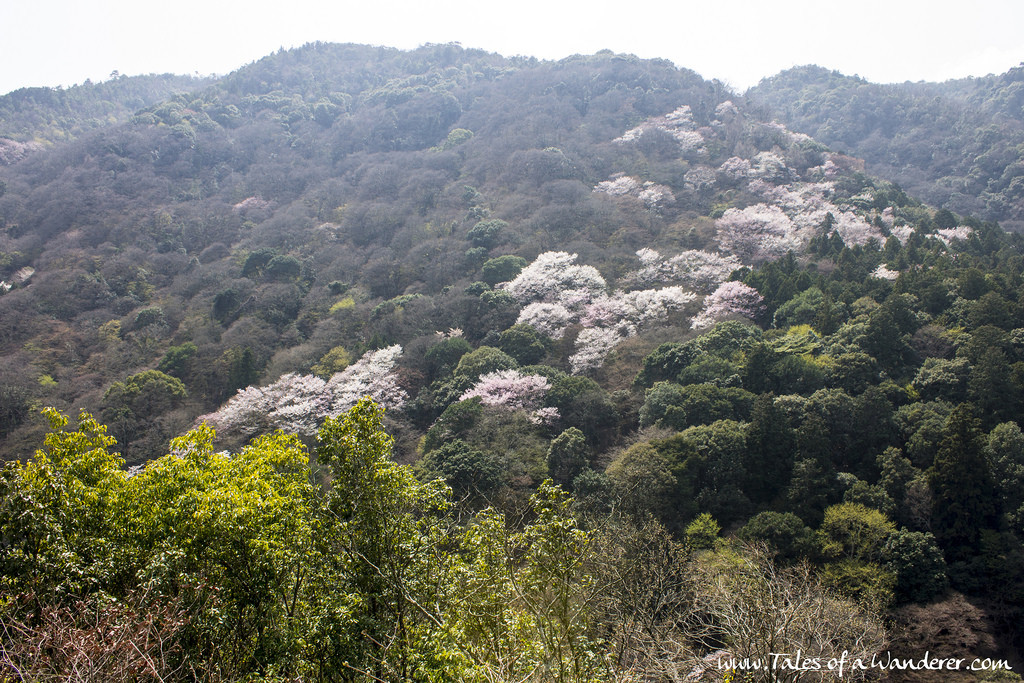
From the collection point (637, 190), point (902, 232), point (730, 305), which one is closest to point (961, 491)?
point (730, 305)

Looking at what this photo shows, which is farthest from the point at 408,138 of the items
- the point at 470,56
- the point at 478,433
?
the point at 478,433

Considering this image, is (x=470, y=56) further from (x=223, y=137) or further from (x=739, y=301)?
(x=739, y=301)

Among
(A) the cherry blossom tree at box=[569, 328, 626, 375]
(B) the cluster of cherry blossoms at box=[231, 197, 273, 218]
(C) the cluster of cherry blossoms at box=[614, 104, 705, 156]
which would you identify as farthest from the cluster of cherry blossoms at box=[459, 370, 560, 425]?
(B) the cluster of cherry blossoms at box=[231, 197, 273, 218]

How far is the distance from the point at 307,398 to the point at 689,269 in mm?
22383

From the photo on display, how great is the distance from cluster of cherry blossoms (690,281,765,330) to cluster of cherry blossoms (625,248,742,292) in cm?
250

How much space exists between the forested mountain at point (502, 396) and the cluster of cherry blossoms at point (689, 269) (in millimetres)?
228

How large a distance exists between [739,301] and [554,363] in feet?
32.8

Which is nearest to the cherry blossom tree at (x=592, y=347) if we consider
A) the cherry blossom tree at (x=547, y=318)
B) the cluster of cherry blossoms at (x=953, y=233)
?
the cherry blossom tree at (x=547, y=318)

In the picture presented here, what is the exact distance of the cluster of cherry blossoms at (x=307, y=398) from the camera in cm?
2883

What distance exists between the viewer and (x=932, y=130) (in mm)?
58562

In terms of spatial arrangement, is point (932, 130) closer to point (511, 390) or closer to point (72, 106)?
point (511, 390)

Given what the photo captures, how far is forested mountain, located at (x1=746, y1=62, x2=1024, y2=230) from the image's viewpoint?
162 ft

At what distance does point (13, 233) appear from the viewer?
154 ft

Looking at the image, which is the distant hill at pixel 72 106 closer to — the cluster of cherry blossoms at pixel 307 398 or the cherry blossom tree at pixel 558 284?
the cluster of cherry blossoms at pixel 307 398
